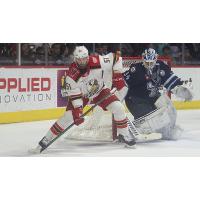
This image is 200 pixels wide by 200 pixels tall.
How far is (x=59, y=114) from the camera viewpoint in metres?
5.19

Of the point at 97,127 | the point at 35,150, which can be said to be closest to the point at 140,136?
the point at 97,127

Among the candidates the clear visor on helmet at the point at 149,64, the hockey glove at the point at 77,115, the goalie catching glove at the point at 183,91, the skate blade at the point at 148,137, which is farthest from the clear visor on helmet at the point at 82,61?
the goalie catching glove at the point at 183,91

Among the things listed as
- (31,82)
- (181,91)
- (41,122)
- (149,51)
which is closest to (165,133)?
(181,91)

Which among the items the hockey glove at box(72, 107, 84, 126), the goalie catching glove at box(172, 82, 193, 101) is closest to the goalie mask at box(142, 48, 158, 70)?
the goalie catching glove at box(172, 82, 193, 101)

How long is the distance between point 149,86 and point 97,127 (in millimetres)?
585

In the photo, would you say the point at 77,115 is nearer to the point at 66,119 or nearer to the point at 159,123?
the point at 66,119

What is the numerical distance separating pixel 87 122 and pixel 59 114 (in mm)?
278

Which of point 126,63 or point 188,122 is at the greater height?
point 126,63

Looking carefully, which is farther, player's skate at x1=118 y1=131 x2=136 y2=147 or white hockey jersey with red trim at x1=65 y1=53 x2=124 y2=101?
player's skate at x1=118 y1=131 x2=136 y2=147

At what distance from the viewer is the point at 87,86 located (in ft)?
16.1

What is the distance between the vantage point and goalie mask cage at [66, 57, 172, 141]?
17.3 feet

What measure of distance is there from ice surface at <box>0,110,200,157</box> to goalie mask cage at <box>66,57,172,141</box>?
0.06 meters

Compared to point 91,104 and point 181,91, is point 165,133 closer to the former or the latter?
point 181,91

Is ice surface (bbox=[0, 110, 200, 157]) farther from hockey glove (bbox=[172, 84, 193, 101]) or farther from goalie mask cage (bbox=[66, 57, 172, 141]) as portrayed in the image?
hockey glove (bbox=[172, 84, 193, 101])
